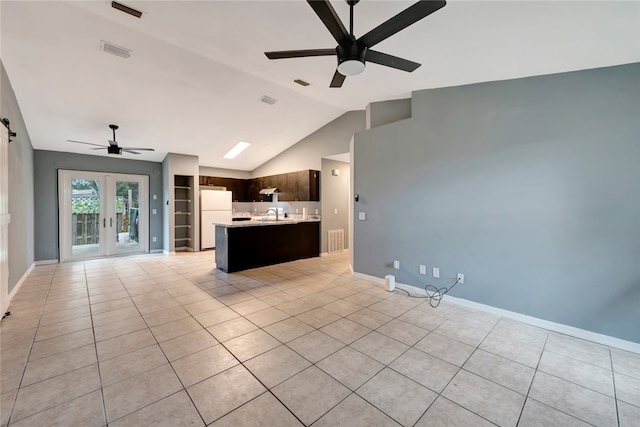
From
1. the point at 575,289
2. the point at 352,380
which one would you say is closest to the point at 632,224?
the point at 575,289

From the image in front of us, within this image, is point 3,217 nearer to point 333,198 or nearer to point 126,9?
point 126,9

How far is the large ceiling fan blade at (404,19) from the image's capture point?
163 centimetres

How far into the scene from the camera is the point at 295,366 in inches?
84.4

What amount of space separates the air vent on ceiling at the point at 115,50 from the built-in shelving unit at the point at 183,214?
4.46m

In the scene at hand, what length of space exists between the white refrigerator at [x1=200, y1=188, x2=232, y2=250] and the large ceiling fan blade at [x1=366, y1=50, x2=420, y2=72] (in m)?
6.49

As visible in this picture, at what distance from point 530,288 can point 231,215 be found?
7474 mm

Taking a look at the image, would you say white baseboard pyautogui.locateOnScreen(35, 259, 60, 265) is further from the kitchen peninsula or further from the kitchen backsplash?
the kitchen backsplash

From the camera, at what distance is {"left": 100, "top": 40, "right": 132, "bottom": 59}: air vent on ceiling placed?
3206 mm

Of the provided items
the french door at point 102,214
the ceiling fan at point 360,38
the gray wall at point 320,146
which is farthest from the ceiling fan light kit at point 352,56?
the french door at point 102,214

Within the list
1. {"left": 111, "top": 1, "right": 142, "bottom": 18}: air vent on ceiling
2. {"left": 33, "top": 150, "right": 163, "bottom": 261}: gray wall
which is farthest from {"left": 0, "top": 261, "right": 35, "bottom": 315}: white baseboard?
{"left": 111, "top": 1, "right": 142, "bottom": 18}: air vent on ceiling

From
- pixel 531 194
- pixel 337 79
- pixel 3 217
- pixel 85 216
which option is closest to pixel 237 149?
pixel 85 216

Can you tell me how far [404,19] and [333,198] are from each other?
5144 millimetres

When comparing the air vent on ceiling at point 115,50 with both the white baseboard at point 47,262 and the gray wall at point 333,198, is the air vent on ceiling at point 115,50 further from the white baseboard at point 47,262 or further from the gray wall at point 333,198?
the white baseboard at point 47,262

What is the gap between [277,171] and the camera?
788 centimetres
